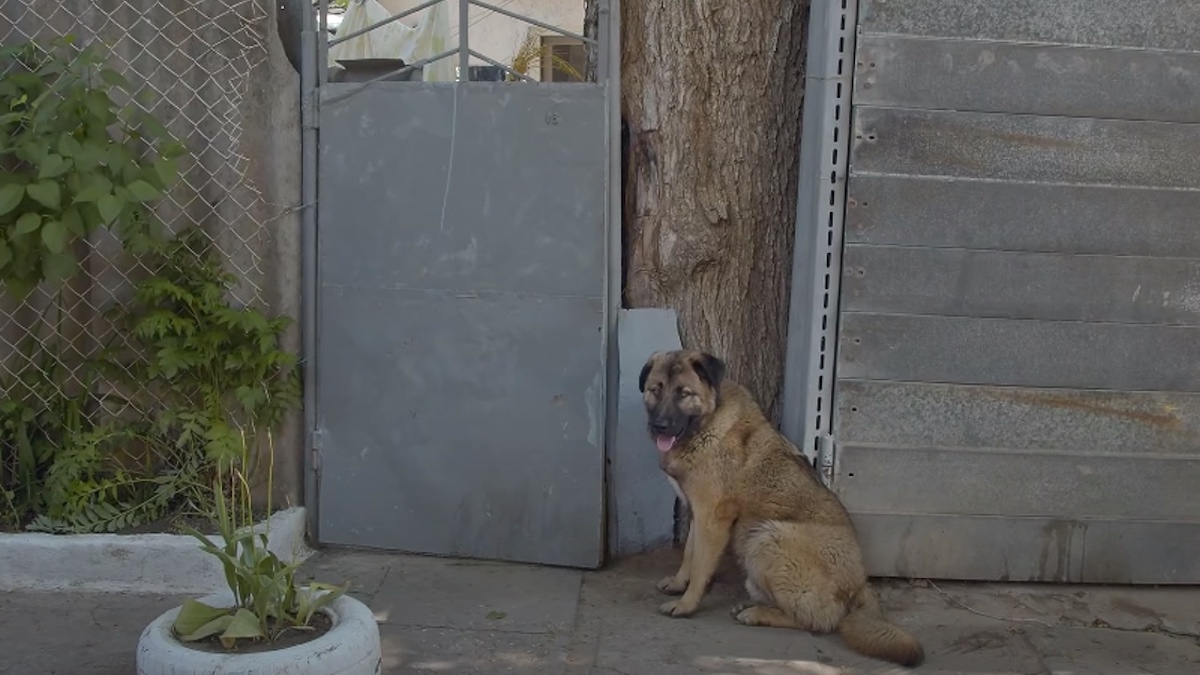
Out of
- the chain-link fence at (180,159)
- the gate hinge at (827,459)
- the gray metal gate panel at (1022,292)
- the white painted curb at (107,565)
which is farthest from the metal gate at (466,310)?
the gray metal gate panel at (1022,292)

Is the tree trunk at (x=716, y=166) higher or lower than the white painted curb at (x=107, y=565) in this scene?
higher

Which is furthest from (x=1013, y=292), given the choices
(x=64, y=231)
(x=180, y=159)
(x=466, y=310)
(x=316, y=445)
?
(x=64, y=231)

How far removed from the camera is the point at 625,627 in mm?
5078

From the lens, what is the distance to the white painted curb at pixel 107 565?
17.1 ft

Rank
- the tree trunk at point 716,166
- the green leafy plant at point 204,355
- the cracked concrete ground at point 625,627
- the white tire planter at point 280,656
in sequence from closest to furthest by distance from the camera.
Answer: the white tire planter at point 280,656
the cracked concrete ground at point 625,627
the green leafy plant at point 204,355
the tree trunk at point 716,166

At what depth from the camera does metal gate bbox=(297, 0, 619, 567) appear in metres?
5.50

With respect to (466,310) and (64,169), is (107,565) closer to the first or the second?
(64,169)

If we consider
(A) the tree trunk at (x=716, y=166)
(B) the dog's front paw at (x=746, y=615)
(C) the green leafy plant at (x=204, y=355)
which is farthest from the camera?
(A) the tree trunk at (x=716, y=166)

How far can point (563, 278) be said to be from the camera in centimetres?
555

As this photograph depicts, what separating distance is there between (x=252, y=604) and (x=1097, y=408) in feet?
12.4

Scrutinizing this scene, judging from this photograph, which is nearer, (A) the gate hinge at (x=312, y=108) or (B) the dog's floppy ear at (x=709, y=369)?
(B) the dog's floppy ear at (x=709, y=369)

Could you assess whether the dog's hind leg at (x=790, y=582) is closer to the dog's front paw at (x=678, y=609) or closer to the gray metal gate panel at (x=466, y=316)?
Answer: the dog's front paw at (x=678, y=609)

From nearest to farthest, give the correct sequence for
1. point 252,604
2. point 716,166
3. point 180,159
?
point 252,604, point 180,159, point 716,166

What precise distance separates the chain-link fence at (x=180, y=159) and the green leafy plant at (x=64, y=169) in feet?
0.96
